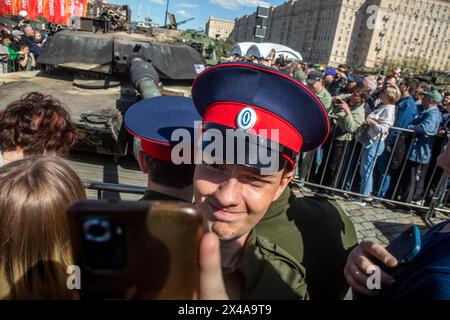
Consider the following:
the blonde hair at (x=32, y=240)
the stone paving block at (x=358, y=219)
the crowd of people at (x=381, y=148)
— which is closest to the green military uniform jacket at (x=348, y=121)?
the crowd of people at (x=381, y=148)

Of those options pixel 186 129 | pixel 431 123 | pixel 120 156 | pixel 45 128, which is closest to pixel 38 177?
pixel 186 129

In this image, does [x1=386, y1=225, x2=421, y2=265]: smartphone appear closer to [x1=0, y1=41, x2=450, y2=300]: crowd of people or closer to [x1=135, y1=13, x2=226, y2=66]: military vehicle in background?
[x1=0, y1=41, x2=450, y2=300]: crowd of people

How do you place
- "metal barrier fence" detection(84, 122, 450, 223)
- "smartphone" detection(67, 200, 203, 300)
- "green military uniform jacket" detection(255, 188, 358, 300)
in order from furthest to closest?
1. "metal barrier fence" detection(84, 122, 450, 223)
2. "green military uniform jacket" detection(255, 188, 358, 300)
3. "smartphone" detection(67, 200, 203, 300)

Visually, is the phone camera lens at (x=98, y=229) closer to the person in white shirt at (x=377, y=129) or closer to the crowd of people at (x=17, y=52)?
the person in white shirt at (x=377, y=129)

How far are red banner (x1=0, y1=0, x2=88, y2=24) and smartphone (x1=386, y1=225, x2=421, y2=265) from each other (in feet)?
99.2

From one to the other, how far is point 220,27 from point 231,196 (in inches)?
6369

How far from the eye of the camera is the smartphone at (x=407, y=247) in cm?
123

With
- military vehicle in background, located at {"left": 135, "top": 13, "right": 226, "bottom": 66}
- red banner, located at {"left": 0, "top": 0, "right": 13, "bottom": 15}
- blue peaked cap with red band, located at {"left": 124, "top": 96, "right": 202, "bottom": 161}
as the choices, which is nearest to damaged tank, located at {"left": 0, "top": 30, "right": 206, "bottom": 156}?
military vehicle in background, located at {"left": 135, "top": 13, "right": 226, "bottom": 66}

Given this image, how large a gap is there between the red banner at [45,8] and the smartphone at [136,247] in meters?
30.5

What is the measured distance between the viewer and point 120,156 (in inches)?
201

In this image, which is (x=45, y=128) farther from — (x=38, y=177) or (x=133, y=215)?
(x=133, y=215)

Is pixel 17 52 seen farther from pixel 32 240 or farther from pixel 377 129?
pixel 32 240

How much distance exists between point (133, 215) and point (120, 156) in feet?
15.7

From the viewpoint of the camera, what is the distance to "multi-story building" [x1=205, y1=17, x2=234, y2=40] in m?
147
